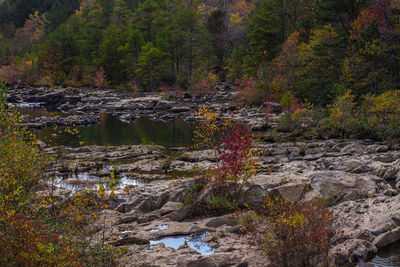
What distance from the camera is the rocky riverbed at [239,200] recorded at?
7.39 meters

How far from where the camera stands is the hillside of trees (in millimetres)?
28109

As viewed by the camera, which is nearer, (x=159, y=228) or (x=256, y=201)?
(x=159, y=228)

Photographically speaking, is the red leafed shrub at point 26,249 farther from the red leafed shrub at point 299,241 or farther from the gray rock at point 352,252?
the gray rock at point 352,252

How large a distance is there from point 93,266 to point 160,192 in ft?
20.4

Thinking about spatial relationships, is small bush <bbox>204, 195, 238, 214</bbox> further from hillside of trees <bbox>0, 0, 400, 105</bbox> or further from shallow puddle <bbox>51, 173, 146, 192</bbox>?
hillside of trees <bbox>0, 0, 400, 105</bbox>

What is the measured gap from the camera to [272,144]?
21531mm

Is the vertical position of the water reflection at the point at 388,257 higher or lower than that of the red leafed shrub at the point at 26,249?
lower

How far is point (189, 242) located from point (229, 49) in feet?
234

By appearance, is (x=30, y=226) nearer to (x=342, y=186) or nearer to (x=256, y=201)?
(x=256, y=201)

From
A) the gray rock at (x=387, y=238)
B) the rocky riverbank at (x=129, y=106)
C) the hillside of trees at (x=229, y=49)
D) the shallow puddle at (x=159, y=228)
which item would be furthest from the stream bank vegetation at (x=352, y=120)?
the shallow puddle at (x=159, y=228)

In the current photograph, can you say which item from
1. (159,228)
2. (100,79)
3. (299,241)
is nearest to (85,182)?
(159,228)

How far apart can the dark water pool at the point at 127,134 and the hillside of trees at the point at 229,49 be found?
13.5 meters

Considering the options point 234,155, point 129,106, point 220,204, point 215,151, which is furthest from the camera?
point 129,106

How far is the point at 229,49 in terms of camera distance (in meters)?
75.9
